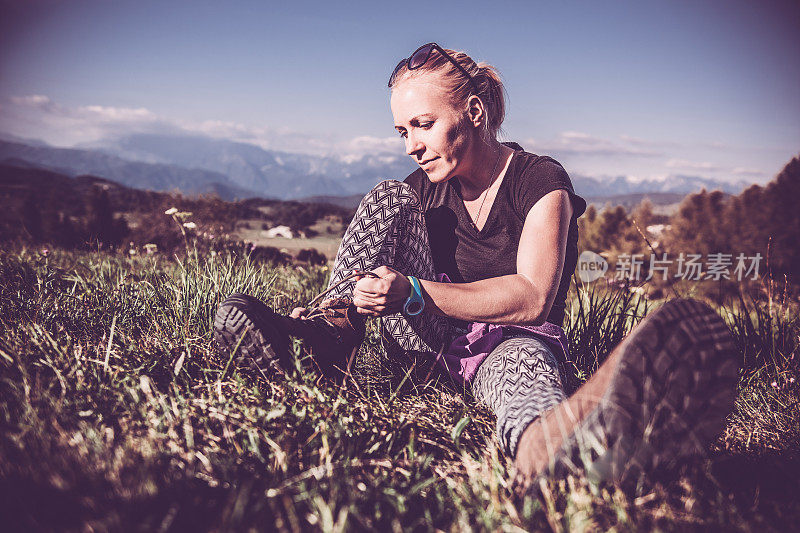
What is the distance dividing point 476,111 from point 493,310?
3.47ft

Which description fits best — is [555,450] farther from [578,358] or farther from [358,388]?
[578,358]

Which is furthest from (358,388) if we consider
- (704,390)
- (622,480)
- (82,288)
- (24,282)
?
(24,282)

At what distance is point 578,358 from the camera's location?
2414mm

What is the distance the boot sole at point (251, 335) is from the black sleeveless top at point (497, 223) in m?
1.11

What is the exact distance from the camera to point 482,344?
2057mm

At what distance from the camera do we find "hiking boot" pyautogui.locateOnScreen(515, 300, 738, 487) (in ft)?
3.73

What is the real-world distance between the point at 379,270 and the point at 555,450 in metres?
0.87

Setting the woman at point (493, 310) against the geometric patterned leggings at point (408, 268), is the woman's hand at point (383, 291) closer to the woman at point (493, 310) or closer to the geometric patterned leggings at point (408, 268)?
the woman at point (493, 310)

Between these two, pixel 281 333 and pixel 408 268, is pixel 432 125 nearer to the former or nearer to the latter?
pixel 408 268

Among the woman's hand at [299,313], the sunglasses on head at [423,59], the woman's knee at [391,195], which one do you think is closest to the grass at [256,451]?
the woman's hand at [299,313]

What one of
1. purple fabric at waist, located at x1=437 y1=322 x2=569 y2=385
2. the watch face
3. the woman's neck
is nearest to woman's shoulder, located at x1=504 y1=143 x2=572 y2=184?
the woman's neck

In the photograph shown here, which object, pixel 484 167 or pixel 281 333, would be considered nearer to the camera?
pixel 281 333

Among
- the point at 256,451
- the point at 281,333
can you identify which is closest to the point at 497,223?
the point at 281,333

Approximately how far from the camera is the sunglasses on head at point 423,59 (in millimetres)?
2141
